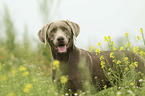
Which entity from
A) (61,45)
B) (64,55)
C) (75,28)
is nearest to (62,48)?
(61,45)

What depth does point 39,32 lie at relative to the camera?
4586 mm

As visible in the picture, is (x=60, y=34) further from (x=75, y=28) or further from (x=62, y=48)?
(x=75, y=28)

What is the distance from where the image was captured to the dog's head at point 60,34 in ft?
13.1

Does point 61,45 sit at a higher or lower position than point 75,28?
lower

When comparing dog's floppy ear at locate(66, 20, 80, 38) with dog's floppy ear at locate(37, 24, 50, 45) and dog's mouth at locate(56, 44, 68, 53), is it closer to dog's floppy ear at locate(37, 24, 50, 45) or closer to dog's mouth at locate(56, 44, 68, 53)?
dog's mouth at locate(56, 44, 68, 53)

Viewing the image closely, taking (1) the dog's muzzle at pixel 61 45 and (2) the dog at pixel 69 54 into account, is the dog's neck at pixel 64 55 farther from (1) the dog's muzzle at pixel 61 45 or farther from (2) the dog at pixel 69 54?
(1) the dog's muzzle at pixel 61 45

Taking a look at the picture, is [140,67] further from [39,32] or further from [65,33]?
[39,32]

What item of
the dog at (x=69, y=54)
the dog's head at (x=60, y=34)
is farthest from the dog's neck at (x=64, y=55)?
the dog's head at (x=60, y=34)

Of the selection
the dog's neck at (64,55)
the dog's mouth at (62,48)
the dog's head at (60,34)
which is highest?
the dog's head at (60,34)

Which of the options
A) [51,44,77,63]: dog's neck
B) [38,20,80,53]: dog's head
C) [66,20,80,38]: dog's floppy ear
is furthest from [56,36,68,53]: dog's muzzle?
[66,20,80,38]: dog's floppy ear

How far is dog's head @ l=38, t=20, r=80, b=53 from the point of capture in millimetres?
3981

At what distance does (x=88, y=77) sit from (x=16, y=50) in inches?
198

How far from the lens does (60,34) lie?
4070mm

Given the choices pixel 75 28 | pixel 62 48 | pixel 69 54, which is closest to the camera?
pixel 62 48
